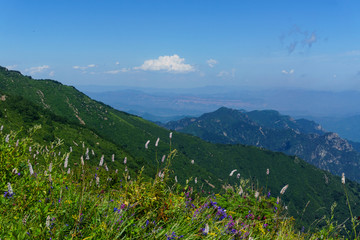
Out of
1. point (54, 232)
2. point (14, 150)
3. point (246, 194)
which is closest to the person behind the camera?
point (54, 232)

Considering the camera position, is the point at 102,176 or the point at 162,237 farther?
the point at 102,176

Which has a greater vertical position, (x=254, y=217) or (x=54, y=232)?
(x=54, y=232)

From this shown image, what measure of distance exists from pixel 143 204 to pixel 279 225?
3.15 m

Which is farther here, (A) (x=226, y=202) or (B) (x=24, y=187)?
(A) (x=226, y=202)

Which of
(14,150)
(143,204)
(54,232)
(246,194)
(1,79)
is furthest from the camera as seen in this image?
(1,79)

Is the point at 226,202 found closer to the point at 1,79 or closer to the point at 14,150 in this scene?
the point at 14,150

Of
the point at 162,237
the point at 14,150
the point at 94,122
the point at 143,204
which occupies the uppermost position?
the point at 14,150

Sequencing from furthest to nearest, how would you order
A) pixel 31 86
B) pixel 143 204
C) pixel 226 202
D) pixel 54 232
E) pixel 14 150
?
pixel 31 86 → pixel 226 202 → pixel 14 150 → pixel 143 204 → pixel 54 232

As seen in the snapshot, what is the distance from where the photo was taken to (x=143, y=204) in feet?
13.4

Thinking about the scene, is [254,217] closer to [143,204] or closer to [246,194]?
[246,194]

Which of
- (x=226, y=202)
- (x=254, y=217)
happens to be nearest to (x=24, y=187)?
(x=226, y=202)

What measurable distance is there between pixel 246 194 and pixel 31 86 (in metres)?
205

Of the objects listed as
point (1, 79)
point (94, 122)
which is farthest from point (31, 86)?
point (94, 122)

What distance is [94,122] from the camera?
169125mm
